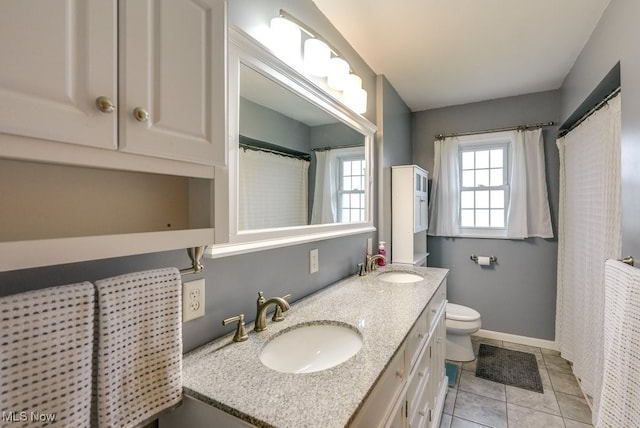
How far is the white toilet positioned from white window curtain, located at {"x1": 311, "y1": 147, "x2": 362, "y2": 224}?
1.49 meters

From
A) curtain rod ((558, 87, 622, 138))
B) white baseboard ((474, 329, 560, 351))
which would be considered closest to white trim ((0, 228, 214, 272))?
curtain rod ((558, 87, 622, 138))

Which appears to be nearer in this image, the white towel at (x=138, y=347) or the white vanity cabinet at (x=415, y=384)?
the white towel at (x=138, y=347)

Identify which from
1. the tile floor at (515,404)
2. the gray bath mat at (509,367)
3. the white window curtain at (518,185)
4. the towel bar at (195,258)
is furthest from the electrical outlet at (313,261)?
the white window curtain at (518,185)

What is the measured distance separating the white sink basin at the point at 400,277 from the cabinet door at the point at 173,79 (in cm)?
160

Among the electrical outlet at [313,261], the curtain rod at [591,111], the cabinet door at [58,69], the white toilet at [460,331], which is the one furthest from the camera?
the white toilet at [460,331]

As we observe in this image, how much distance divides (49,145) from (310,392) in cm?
73

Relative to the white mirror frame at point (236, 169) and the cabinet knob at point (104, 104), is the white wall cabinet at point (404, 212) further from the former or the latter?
the cabinet knob at point (104, 104)

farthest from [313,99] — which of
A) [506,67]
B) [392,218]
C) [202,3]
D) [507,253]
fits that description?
[507,253]

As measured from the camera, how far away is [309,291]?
1.52 m

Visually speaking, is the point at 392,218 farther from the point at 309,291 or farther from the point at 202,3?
the point at 202,3

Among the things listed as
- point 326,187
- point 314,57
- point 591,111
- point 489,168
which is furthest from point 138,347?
point 489,168

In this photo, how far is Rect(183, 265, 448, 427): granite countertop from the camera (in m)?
0.65

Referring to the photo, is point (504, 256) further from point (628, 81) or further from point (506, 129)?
point (628, 81)

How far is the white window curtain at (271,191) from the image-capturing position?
3.70 ft
